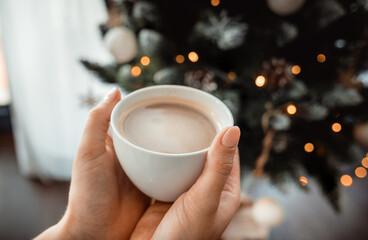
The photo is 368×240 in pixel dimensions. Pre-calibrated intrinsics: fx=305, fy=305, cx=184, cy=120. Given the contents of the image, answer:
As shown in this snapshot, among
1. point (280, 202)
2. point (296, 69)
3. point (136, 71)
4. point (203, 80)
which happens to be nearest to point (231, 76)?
point (203, 80)

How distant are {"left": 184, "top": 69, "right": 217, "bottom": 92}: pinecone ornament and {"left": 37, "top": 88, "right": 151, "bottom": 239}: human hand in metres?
0.34

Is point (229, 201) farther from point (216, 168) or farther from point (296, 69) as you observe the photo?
point (296, 69)

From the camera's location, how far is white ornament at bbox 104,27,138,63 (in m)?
0.96

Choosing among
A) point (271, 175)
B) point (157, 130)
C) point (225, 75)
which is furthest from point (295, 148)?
point (157, 130)

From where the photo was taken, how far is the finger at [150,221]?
700 mm

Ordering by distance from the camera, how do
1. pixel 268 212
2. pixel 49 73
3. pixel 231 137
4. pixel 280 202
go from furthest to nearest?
pixel 280 202 < pixel 49 73 < pixel 268 212 < pixel 231 137

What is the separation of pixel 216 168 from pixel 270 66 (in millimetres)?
569

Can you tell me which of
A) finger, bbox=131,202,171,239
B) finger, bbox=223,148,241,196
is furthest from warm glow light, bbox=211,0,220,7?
finger, bbox=131,202,171,239

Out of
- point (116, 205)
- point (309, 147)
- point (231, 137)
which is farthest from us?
point (309, 147)

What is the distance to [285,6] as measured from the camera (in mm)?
831

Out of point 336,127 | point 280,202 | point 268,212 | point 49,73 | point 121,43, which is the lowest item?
point 280,202

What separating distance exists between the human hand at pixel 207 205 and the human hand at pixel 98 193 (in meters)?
0.06

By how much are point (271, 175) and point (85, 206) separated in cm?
66

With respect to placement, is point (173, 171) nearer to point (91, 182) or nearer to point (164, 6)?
point (91, 182)
